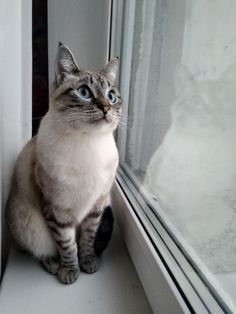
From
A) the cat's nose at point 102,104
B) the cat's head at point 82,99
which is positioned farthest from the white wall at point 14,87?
the cat's nose at point 102,104

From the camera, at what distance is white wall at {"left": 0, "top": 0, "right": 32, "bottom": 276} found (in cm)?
80

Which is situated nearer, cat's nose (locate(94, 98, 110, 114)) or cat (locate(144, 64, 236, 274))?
cat (locate(144, 64, 236, 274))

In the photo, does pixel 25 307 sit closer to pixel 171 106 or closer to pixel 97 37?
pixel 171 106

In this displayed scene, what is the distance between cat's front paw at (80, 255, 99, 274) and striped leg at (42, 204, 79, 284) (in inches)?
0.9

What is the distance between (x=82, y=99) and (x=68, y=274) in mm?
469

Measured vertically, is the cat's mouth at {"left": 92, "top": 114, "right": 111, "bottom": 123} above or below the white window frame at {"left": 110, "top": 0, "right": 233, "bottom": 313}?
above

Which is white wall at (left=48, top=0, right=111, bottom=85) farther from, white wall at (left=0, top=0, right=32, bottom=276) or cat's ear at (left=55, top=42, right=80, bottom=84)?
cat's ear at (left=55, top=42, right=80, bottom=84)

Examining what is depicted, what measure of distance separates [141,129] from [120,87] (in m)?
0.23

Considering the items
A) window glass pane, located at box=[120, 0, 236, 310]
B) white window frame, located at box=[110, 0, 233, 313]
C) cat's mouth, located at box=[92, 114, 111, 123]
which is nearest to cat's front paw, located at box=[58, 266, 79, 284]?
white window frame, located at box=[110, 0, 233, 313]

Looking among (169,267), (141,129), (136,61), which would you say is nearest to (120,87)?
(136,61)

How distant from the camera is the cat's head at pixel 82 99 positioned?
29.0 inches

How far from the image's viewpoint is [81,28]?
129cm

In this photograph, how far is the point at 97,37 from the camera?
4.26 feet

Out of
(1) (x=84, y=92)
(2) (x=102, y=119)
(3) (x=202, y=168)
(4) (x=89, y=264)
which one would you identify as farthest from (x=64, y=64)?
(4) (x=89, y=264)
